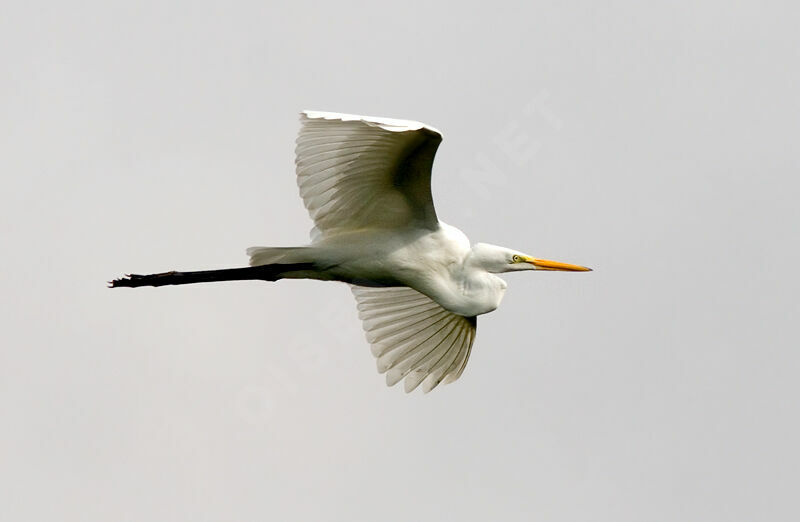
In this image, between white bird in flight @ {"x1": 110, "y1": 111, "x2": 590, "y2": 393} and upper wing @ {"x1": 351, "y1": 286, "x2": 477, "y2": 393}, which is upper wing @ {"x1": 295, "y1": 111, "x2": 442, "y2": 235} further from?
upper wing @ {"x1": 351, "y1": 286, "x2": 477, "y2": 393}

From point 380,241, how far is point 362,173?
786mm

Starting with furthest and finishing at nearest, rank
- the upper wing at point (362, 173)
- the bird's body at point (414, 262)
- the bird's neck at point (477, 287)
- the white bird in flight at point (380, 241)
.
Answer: the bird's neck at point (477, 287) < the bird's body at point (414, 262) < the white bird in flight at point (380, 241) < the upper wing at point (362, 173)

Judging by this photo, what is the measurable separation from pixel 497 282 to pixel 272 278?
1.94m

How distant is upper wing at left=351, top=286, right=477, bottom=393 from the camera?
525 inches

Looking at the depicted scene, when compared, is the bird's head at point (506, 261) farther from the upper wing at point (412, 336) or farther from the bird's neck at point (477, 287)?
the upper wing at point (412, 336)

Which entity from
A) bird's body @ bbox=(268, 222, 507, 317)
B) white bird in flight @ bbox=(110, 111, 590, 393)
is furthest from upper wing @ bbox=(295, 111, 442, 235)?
bird's body @ bbox=(268, 222, 507, 317)

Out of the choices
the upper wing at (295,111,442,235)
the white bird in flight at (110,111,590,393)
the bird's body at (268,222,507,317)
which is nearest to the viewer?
the upper wing at (295,111,442,235)

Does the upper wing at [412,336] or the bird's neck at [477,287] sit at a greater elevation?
the bird's neck at [477,287]

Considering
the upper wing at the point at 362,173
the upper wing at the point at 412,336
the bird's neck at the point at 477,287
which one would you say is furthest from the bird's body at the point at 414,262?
the upper wing at the point at 412,336

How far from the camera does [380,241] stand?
12.3 metres

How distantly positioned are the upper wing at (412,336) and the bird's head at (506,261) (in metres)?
0.92

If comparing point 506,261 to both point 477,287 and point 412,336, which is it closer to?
point 477,287

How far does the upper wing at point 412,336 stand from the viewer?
13336 millimetres

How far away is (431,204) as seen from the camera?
1211 centimetres
